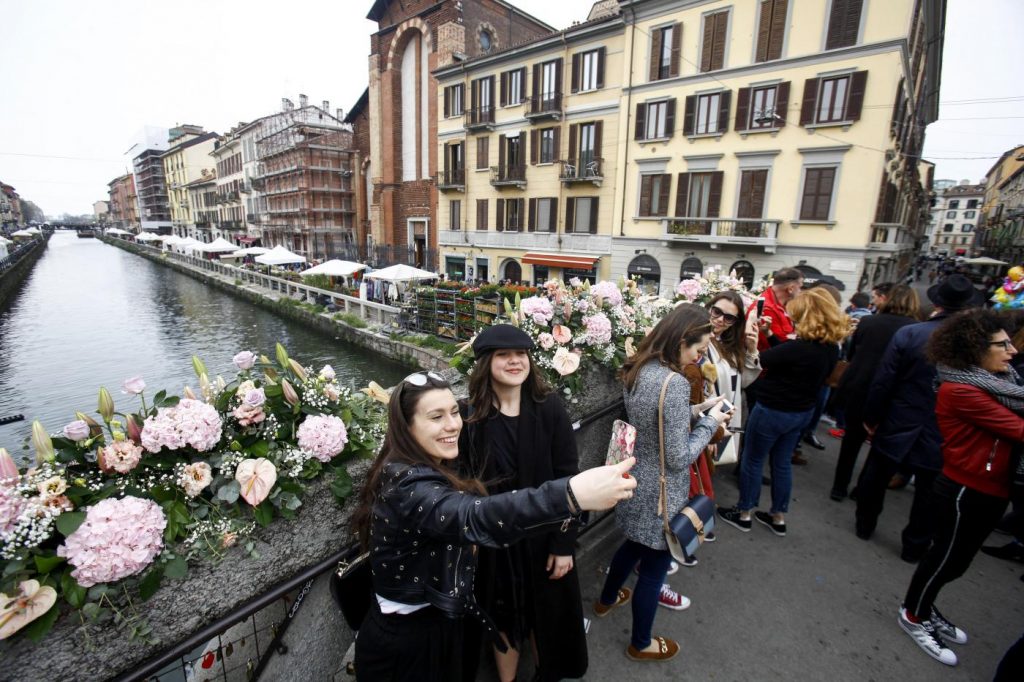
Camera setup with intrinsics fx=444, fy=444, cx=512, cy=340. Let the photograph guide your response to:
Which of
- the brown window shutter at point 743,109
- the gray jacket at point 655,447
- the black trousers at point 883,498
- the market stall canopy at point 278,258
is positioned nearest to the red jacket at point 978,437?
the black trousers at point 883,498

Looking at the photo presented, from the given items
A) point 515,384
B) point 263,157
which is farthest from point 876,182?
point 263,157

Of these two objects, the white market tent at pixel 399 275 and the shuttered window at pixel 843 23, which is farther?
the white market tent at pixel 399 275

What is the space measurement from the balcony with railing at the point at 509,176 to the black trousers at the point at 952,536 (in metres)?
22.9

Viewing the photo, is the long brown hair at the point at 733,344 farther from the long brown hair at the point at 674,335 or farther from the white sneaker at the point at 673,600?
the white sneaker at the point at 673,600

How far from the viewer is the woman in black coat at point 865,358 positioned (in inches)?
150

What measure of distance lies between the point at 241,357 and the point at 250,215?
Result: 58279 mm

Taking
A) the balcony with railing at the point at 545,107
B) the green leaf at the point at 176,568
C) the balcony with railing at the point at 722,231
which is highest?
the balcony with railing at the point at 545,107

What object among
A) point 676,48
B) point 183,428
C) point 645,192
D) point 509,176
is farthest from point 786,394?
point 509,176

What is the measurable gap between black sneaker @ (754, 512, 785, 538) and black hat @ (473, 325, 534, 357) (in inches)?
110

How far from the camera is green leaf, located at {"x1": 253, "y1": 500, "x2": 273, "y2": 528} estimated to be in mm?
1555

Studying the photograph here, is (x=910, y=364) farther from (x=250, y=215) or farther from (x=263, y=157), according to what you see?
(x=250, y=215)

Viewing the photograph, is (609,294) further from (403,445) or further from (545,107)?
(545,107)

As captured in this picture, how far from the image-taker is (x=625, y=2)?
18.7m

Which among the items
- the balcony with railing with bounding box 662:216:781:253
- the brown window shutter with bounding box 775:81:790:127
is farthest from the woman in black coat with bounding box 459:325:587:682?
the brown window shutter with bounding box 775:81:790:127
